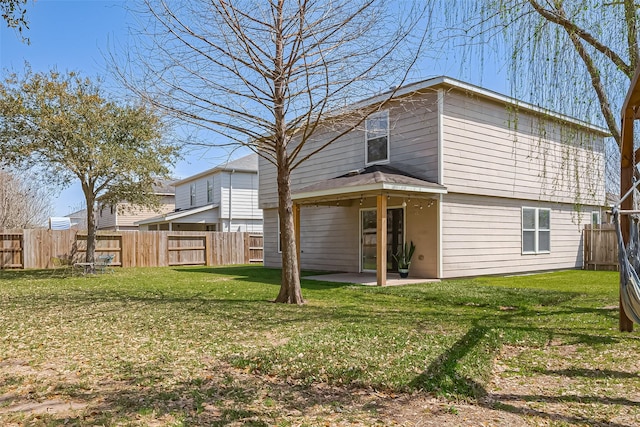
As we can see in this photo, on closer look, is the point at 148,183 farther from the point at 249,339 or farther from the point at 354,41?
the point at 249,339

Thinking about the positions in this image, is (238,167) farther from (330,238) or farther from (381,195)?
(381,195)

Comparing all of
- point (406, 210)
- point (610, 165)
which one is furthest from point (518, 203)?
point (610, 165)

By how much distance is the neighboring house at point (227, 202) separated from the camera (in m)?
24.7

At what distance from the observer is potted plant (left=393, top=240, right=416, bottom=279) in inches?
485

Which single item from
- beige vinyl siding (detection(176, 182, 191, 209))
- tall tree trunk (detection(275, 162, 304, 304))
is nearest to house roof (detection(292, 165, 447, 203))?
tall tree trunk (detection(275, 162, 304, 304))

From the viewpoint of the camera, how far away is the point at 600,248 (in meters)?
16.3

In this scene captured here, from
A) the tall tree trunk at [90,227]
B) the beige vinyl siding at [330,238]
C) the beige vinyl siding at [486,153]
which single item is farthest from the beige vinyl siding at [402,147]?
the tall tree trunk at [90,227]

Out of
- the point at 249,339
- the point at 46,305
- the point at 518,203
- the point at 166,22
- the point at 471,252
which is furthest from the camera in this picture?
the point at 518,203

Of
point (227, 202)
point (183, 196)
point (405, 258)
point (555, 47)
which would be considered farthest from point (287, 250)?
point (183, 196)

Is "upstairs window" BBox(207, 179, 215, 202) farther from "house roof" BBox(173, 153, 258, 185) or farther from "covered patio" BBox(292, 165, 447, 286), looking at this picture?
"covered patio" BBox(292, 165, 447, 286)

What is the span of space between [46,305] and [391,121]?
29.6ft

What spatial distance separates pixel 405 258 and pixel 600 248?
8.28 m

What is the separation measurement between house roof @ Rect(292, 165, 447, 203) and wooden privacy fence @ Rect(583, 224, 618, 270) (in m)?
7.97

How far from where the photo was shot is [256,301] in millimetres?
8703
